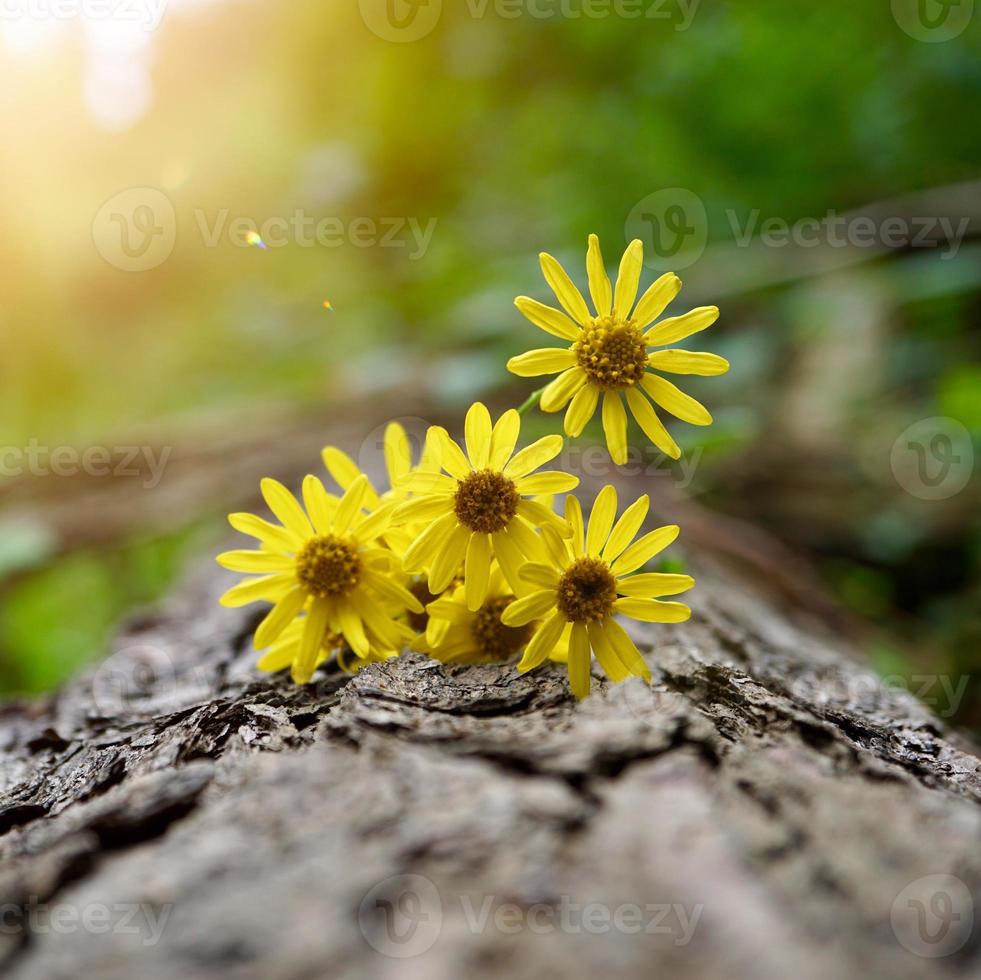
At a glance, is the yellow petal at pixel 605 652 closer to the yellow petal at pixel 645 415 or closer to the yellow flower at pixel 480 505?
the yellow flower at pixel 480 505

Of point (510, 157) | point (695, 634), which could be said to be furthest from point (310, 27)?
point (695, 634)

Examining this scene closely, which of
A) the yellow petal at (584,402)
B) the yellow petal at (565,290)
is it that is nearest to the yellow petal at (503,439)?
the yellow petal at (584,402)

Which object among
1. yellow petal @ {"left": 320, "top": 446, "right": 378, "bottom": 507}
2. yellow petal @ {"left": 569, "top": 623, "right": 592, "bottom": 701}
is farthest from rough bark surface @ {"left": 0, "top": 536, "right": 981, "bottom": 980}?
yellow petal @ {"left": 320, "top": 446, "right": 378, "bottom": 507}

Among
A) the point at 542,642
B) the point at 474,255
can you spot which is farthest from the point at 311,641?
the point at 474,255

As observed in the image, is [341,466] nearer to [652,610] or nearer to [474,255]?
[652,610]

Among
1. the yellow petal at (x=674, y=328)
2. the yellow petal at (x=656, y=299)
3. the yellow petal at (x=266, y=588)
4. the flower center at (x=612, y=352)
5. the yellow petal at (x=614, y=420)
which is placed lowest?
the yellow petal at (x=266, y=588)

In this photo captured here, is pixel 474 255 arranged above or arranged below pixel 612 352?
above

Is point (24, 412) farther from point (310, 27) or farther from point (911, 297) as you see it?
point (911, 297)
